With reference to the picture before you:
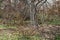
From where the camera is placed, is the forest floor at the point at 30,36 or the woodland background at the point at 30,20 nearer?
the forest floor at the point at 30,36

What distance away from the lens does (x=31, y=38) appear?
8.63m

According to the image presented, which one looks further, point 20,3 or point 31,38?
point 20,3

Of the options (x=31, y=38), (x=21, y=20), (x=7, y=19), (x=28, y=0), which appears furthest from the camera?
(x=7, y=19)

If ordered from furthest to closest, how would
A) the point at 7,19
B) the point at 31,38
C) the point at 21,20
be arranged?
the point at 7,19 < the point at 21,20 < the point at 31,38

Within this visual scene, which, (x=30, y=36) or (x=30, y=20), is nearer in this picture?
(x=30, y=36)

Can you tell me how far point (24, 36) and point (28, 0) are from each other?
224cm

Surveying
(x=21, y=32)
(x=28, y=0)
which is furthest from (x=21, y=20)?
(x=21, y=32)

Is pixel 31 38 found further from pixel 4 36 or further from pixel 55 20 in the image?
pixel 55 20

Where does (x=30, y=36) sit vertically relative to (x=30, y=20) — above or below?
below

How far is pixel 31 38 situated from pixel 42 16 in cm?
353

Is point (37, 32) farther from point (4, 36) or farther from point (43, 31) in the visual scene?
point (4, 36)

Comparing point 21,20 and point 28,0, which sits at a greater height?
point 28,0

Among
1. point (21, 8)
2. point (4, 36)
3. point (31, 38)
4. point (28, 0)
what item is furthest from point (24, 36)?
point (21, 8)

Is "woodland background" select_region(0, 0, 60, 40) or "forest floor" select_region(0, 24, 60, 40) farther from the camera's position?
"woodland background" select_region(0, 0, 60, 40)
